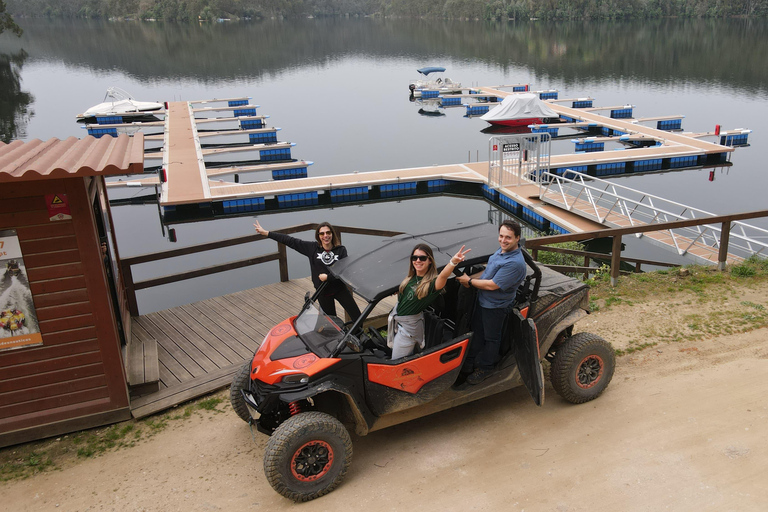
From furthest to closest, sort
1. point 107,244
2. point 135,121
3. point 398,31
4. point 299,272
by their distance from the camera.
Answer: point 398,31, point 135,121, point 299,272, point 107,244

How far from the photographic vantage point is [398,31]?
113 metres

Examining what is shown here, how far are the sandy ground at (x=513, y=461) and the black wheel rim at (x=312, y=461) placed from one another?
0.23 meters

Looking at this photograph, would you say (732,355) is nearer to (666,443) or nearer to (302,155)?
(666,443)

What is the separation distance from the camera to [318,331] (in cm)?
553

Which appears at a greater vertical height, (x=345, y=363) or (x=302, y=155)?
(x=345, y=363)

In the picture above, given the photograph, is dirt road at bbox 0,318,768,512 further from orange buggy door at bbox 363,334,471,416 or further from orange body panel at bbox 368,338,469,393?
orange body panel at bbox 368,338,469,393

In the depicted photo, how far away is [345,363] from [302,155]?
2941 cm

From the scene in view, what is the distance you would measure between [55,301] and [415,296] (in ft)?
11.1

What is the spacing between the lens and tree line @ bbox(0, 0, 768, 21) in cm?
10112

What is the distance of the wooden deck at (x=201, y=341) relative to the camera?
681cm

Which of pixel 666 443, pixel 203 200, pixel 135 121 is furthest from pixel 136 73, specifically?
A: pixel 666 443

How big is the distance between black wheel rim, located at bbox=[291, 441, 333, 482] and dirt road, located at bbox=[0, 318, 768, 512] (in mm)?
229

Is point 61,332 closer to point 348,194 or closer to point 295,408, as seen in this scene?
point 295,408

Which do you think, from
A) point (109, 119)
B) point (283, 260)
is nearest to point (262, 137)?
point (109, 119)
